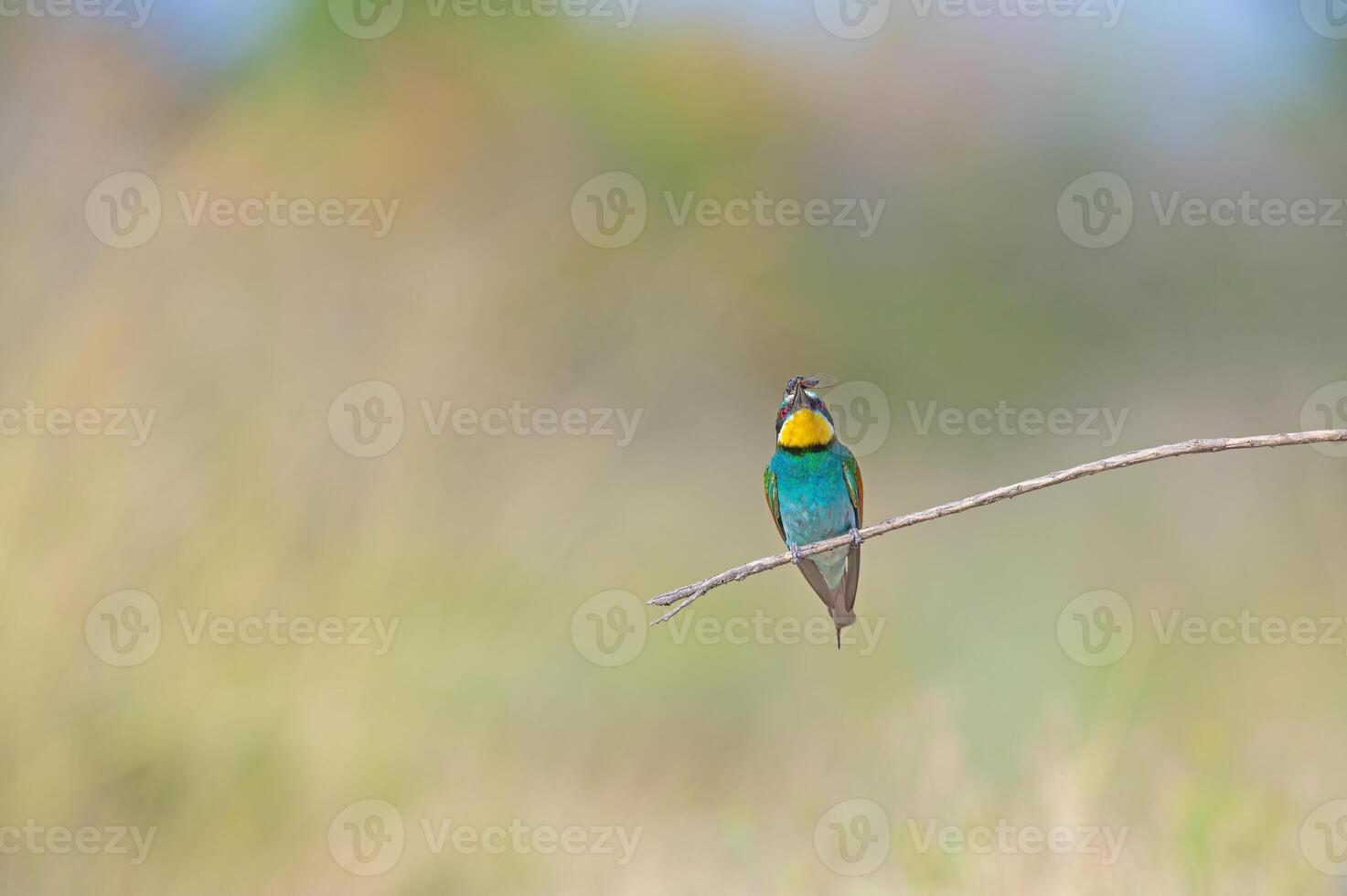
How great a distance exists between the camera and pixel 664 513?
1759 mm

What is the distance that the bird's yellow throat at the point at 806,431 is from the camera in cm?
124

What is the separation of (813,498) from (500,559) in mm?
438

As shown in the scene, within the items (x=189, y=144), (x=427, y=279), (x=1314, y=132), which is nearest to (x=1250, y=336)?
(x=1314, y=132)

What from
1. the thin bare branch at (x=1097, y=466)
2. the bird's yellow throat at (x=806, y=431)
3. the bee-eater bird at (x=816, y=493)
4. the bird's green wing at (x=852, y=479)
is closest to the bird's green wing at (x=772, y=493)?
the bee-eater bird at (x=816, y=493)

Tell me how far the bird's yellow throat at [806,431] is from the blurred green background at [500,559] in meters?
0.25

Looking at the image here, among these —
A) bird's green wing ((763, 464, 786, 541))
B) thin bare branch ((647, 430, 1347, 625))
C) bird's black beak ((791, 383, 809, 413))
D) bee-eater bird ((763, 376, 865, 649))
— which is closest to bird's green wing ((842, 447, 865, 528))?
bee-eater bird ((763, 376, 865, 649))

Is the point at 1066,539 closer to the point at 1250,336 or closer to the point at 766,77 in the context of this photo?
the point at 1250,336

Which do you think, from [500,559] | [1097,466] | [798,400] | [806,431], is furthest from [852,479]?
[1097,466]

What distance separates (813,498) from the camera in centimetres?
150

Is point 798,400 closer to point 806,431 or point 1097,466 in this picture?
point 806,431

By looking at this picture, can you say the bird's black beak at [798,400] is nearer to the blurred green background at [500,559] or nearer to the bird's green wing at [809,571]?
the bird's green wing at [809,571]

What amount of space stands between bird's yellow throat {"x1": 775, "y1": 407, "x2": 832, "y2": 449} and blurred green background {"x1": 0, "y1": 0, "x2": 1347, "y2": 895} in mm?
245

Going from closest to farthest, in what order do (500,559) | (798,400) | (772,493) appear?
(798,400) → (500,559) → (772,493)

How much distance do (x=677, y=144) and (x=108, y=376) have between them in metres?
2.63
